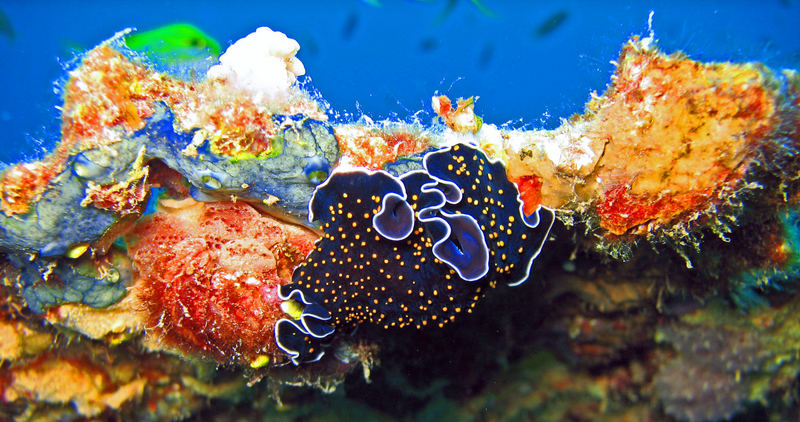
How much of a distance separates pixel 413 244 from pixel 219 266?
150 centimetres

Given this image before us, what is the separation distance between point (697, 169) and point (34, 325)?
20.6ft

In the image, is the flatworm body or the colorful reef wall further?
the flatworm body

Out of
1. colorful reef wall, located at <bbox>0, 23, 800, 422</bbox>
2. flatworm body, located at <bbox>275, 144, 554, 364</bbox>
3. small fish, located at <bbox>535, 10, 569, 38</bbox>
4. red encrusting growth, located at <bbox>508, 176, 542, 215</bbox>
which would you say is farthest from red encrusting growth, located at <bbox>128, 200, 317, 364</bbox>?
small fish, located at <bbox>535, 10, 569, 38</bbox>

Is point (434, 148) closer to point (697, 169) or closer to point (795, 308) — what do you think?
point (697, 169)

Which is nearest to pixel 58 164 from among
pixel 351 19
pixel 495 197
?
pixel 495 197

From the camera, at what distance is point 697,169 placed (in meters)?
2.58

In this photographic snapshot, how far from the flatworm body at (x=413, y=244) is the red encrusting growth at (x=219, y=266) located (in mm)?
292

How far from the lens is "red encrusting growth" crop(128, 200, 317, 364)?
10.3ft

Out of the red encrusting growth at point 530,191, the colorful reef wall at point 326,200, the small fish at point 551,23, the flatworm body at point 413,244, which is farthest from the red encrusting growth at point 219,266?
the small fish at point 551,23

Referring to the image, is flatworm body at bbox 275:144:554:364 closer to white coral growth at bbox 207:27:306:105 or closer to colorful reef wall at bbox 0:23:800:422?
colorful reef wall at bbox 0:23:800:422

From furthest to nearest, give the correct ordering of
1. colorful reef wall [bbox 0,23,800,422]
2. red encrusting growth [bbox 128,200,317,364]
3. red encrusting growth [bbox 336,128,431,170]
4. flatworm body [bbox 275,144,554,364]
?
red encrusting growth [bbox 128,200,317,364] → red encrusting growth [bbox 336,128,431,170] → flatworm body [bbox 275,144,554,364] → colorful reef wall [bbox 0,23,800,422]

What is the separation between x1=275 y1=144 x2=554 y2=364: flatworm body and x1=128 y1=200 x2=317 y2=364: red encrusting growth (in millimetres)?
292

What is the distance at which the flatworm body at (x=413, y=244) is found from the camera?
267cm

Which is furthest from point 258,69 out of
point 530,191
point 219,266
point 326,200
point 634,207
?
point 634,207
